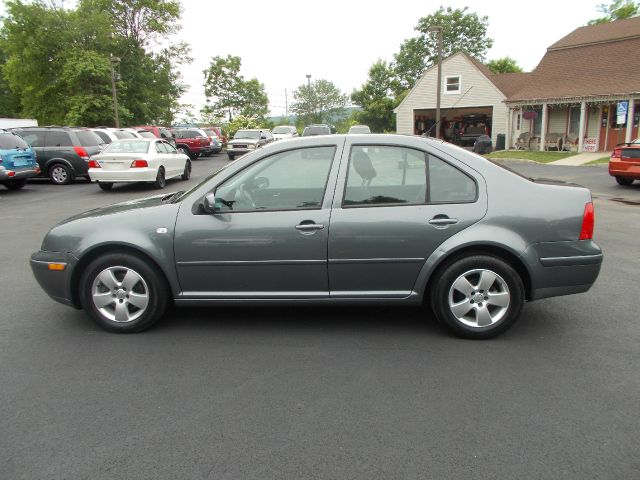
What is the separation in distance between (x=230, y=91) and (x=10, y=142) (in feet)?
188

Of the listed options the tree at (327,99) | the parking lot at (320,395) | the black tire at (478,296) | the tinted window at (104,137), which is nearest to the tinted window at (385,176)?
the black tire at (478,296)

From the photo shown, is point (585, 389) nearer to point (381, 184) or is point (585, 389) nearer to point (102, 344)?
point (381, 184)

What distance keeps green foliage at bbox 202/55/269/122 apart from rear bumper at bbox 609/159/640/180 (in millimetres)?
58822

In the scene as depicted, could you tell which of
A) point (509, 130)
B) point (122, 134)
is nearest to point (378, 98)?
point (509, 130)

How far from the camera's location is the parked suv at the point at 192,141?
30156 millimetres

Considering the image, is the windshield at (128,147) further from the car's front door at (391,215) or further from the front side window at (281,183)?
the car's front door at (391,215)

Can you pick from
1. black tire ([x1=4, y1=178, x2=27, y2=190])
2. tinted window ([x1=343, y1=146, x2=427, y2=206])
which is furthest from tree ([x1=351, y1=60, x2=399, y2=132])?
tinted window ([x1=343, y1=146, x2=427, y2=206])

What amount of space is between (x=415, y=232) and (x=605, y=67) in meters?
28.0

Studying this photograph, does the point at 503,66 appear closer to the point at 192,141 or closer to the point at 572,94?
the point at 572,94

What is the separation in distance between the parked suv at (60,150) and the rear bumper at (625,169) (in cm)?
1543

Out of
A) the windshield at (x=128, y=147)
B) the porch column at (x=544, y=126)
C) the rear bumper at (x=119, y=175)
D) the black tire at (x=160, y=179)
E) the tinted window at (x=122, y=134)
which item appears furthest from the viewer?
the porch column at (x=544, y=126)

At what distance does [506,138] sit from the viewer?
3064 cm

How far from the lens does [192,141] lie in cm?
3036

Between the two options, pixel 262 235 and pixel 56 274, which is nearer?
pixel 262 235
